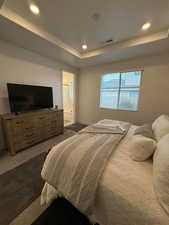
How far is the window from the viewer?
3383mm

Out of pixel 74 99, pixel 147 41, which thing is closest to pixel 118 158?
pixel 147 41

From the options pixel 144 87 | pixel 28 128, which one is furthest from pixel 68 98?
pixel 144 87

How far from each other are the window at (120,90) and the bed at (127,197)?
2.88m

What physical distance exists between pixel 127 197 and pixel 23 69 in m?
3.36

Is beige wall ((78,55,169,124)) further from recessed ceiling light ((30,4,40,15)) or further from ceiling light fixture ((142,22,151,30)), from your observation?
recessed ceiling light ((30,4,40,15))

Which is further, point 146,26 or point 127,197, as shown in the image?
point 146,26

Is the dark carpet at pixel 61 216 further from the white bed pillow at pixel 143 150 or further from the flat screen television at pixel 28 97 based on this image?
the flat screen television at pixel 28 97

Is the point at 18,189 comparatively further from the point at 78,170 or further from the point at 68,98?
the point at 68,98

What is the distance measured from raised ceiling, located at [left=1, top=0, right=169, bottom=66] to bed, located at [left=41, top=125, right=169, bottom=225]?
7.61 ft

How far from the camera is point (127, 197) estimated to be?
0.72 meters

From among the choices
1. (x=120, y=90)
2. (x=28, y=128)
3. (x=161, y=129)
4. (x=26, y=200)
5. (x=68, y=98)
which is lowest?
(x=26, y=200)

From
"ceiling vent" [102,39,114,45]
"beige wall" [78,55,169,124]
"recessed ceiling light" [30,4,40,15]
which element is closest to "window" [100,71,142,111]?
"beige wall" [78,55,169,124]

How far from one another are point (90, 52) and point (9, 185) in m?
3.72

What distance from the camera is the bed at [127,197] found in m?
0.64
